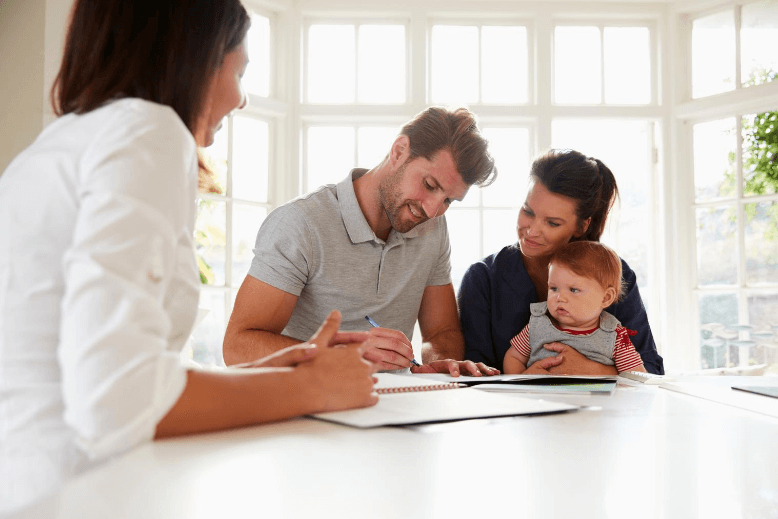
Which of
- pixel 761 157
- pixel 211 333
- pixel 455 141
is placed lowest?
pixel 211 333

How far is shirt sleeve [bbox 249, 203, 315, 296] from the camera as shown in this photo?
6.34ft

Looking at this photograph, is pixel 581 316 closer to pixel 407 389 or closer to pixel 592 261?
pixel 592 261

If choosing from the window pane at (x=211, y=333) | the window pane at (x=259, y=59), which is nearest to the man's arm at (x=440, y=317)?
the window pane at (x=211, y=333)

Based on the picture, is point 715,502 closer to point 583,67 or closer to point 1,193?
point 1,193

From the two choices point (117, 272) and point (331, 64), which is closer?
point (117, 272)

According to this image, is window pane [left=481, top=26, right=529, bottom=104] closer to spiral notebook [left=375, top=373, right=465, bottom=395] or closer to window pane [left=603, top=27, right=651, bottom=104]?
window pane [left=603, top=27, right=651, bottom=104]

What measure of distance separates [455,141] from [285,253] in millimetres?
600

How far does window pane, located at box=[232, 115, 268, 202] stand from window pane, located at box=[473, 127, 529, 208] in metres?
1.34

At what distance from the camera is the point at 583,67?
4.39 metres

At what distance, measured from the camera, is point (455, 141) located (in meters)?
2.07

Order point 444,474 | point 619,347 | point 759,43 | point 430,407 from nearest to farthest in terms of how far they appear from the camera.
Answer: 1. point 444,474
2. point 430,407
3. point 619,347
4. point 759,43

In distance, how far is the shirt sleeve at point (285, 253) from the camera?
1.93 metres

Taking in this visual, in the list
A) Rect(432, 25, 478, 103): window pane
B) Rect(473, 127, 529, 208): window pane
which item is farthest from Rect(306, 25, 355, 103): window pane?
Rect(473, 127, 529, 208): window pane

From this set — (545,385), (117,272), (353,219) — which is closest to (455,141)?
(353,219)
